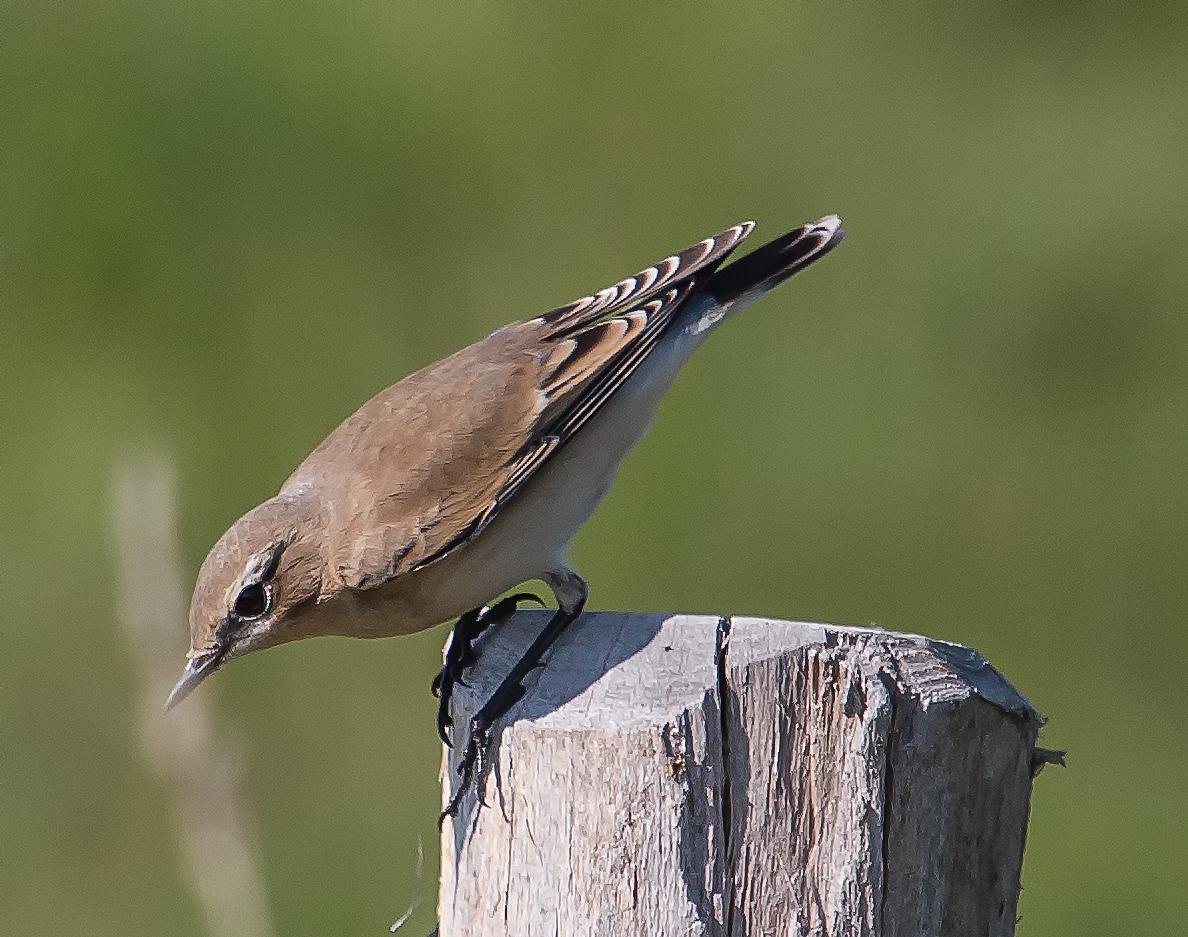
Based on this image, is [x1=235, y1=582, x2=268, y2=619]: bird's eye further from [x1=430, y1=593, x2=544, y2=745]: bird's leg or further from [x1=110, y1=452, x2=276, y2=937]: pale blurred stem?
[x1=110, y1=452, x2=276, y2=937]: pale blurred stem

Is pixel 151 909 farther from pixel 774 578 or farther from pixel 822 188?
pixel 822 188

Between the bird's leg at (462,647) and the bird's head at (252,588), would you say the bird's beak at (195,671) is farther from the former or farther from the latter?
the bird's leg at (462,647)

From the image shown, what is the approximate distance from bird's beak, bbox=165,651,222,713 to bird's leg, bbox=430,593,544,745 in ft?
2.14

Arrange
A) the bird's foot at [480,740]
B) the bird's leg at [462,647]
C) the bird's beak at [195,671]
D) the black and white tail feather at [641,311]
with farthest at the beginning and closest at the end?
the black and white tail feather at [641,311], the bird's beak at [195,671], the bird's leg at [462,647], the bird's foot at [480,740]

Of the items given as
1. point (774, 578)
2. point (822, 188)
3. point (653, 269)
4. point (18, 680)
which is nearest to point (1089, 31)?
point (822, 188)

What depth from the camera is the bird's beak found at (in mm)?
4504

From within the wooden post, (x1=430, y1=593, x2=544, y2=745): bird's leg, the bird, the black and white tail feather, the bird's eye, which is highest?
the black and white tail feather

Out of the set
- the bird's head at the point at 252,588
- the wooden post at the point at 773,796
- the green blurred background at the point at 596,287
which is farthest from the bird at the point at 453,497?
the green blurred background at the point at 596,287

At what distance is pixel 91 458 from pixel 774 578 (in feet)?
12.4

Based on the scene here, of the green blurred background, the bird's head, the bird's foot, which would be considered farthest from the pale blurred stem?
the green blurred background

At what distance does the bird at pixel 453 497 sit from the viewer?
15.5ft

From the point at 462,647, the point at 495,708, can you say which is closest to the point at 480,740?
the point at 495,708

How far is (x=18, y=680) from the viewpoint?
27.7 feet

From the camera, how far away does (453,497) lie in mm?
4754
